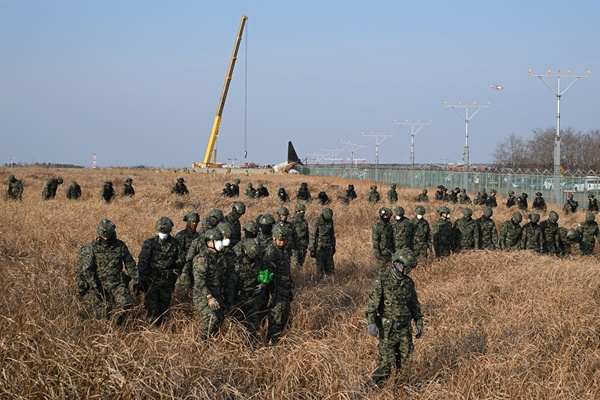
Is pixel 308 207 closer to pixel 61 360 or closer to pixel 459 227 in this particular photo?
pixel 459 227

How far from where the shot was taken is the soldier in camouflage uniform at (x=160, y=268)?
31.4 feet

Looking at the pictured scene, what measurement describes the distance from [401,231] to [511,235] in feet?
10.00

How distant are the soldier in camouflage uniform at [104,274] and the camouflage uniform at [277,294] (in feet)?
5.63

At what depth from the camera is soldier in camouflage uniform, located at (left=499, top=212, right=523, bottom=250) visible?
16.4 metres

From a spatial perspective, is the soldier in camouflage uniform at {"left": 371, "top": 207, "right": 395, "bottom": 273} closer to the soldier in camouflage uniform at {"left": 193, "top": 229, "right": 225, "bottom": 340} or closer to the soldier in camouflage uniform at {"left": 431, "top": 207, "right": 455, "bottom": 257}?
the soldier in camouflage uniform at {"left": 431, "top": 207, "right": 455, "bottom": 257}

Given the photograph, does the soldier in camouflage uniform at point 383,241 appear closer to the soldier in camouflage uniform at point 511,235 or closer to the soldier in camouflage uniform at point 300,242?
the soldier in camouflage uniform at point 300,242

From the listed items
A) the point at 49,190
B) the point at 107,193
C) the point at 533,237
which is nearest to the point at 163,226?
the point at 533,237

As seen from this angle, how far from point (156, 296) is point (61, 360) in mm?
3372

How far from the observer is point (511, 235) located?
16453 millimetres

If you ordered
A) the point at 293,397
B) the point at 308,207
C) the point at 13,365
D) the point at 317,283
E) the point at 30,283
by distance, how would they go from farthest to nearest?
the point at 308,207, the point at 317,283, the point at 30,283, the point at 293,397, the point at 13,365

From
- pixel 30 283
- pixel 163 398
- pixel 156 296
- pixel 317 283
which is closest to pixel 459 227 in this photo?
pixel 317 283

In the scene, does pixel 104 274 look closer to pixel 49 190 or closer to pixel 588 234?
pixel 588 234

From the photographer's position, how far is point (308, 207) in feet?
83.0

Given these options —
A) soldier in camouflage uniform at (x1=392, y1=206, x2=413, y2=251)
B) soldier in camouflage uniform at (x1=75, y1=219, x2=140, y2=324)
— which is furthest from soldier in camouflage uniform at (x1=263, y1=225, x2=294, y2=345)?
soldier in camouflage uniform at (x1=392, y1=206, x2=413, y2=251)
